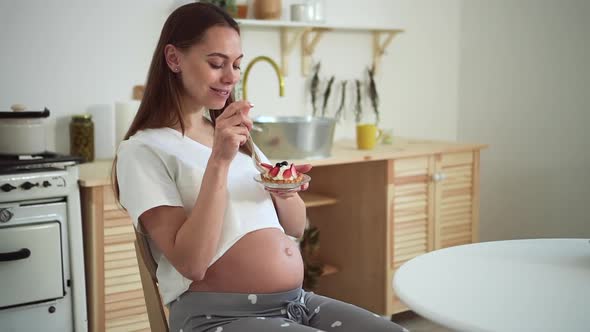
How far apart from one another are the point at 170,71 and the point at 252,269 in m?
0.50

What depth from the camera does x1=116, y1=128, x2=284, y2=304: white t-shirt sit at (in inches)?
54.7

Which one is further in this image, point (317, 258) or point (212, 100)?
point (317, 258)

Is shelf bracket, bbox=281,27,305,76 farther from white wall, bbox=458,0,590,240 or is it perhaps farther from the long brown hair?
the long brown hair

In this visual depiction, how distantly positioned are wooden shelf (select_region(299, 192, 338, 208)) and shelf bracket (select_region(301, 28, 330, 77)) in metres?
0.62

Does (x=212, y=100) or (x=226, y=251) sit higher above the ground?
(x=212, y=100)

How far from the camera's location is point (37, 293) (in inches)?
85.6

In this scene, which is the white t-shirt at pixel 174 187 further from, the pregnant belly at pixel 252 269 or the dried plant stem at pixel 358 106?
the dried plant stem at pixel 358 106

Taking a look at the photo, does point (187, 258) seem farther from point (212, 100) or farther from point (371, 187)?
point (371, 187)

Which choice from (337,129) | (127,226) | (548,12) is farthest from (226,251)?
(548,12)

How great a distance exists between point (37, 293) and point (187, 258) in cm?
107

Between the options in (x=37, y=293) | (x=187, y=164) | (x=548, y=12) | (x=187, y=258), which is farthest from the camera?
(x=548, y=12)

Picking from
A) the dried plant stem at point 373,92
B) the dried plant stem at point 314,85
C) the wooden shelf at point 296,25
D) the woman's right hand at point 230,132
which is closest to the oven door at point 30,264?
the woman's right hand at point 230,132

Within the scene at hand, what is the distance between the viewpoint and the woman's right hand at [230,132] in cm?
136

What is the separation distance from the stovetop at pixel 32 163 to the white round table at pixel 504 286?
1.33m
